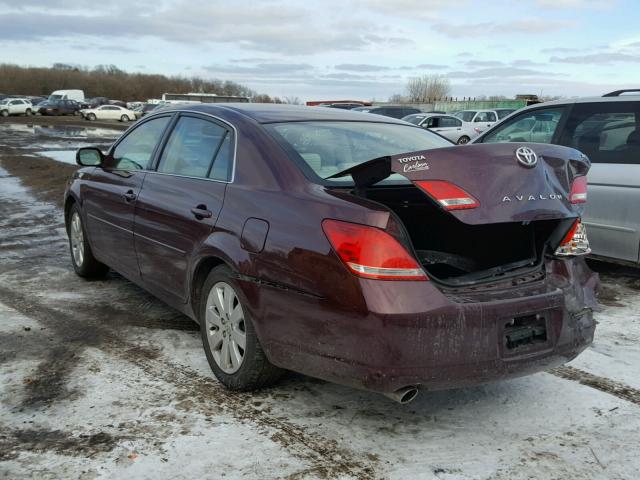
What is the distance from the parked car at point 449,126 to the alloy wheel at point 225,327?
20179 millimetres

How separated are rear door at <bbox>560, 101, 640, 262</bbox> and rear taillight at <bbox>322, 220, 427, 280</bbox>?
3465 mm

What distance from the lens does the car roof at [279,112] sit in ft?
12.6

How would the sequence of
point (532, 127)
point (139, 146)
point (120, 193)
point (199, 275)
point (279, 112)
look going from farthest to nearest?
1. point (532, 127)
2. point (139, 146)
3. point (120, 193)
4. point (279, 112)
5. point (199, 275)

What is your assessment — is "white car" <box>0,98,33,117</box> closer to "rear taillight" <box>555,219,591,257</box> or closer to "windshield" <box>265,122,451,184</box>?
"windshield" <box>265,122,451,184</box>

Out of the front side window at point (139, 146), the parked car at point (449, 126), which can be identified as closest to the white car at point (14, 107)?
the parked car at point (449, 126)

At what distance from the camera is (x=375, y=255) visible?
272 centimetres

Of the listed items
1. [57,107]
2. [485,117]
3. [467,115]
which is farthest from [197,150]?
[57,107]

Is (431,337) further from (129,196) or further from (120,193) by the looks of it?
(120,193)

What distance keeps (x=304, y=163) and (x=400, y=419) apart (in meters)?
1.40

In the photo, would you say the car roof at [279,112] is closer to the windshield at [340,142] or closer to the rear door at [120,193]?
the windshield at [340,142]

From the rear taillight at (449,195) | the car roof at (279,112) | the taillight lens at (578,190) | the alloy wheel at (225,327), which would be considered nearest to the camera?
the rear taillight at (449,195)

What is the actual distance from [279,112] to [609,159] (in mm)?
3280

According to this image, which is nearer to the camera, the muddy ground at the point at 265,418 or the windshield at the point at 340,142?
the muddy ground at the point at 265,418

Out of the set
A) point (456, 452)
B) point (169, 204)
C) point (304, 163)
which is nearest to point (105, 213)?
point (169, 204)
